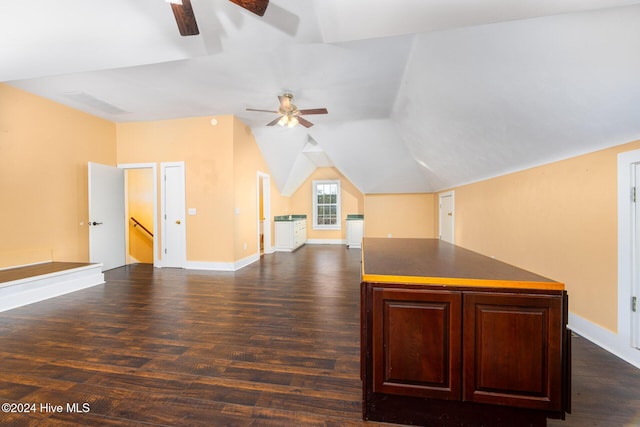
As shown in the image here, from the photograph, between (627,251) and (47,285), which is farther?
(47,285)

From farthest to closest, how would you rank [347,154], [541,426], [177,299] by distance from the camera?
[347,154] → [177,299] → [541,426]

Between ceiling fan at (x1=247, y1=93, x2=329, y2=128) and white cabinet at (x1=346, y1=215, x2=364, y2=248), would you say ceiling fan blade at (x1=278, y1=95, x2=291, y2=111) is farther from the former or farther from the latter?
white cabinet at (x1=346, y1=215, x2=364, y2=248)

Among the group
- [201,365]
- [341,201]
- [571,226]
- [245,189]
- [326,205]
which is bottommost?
[201,365]

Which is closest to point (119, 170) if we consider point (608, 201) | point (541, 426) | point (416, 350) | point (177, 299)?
point (177, 299)

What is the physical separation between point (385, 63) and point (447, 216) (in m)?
3.89

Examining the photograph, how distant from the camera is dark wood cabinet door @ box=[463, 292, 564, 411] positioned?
1197 millimetres

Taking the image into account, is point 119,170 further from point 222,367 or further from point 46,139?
point 222,367

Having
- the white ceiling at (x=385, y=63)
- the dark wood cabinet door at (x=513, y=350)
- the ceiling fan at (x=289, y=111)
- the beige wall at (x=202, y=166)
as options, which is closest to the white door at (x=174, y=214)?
the beige wall at (x=202, y=166)

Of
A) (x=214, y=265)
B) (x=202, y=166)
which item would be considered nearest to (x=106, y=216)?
(x=202, y=166)

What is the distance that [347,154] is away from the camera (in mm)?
6090

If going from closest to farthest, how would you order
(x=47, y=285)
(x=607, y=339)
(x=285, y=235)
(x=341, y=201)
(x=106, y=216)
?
(x=607, y=339) → (x=47, y=285) → (x=106, y=216) → (x=285, y=235) → (x=341, y=201)

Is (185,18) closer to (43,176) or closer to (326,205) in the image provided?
(43,176)

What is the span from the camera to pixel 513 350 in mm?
1229

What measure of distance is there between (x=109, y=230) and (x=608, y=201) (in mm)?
6765
